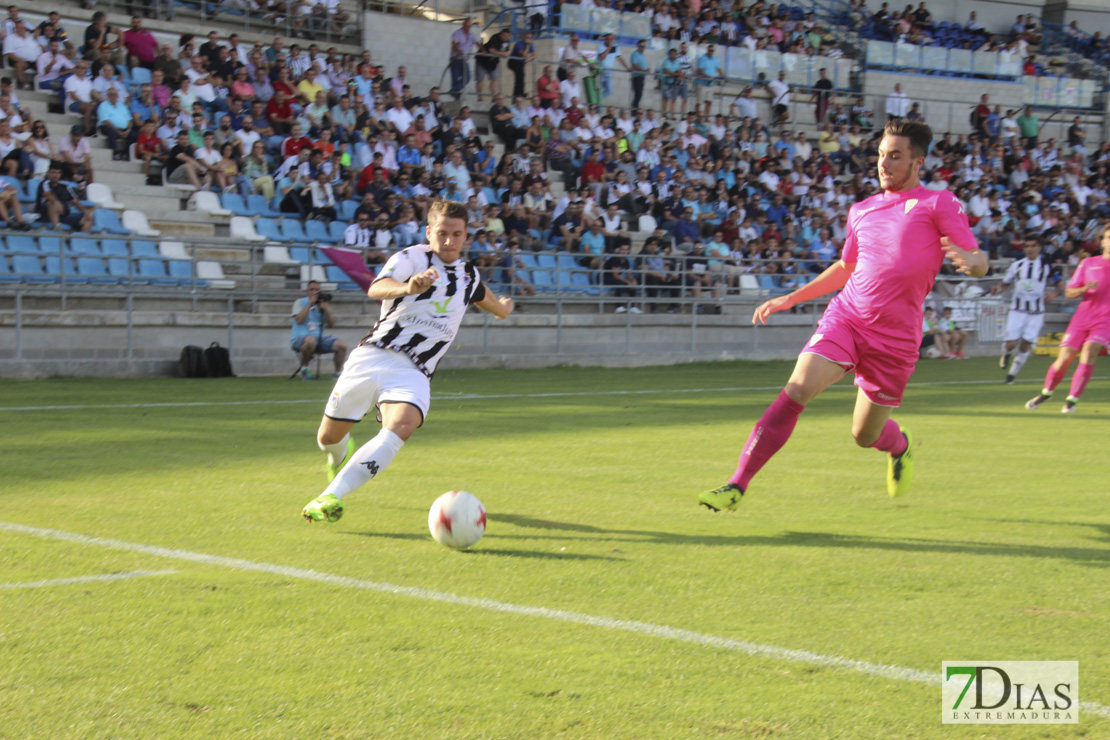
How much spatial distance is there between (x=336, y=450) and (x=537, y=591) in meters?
2.73

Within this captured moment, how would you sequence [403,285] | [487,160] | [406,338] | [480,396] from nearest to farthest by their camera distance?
1. [403,285]
2. [406,338]
3. [480,396]
4. [487,160]

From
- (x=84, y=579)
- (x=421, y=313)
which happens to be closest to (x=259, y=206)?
(x=421, y=313)

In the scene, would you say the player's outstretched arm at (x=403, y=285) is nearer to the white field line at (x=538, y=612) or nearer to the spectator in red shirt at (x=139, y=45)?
the white field line at (x=538, y=612)

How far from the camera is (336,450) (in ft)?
24.9

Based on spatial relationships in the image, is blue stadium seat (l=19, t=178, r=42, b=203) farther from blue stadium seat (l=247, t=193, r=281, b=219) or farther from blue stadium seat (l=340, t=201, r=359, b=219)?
blue stadium seat (l=340, t=201, r=359, b=219)

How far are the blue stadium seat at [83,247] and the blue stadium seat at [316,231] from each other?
402cm

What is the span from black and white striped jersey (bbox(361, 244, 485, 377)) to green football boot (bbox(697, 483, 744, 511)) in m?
1.80

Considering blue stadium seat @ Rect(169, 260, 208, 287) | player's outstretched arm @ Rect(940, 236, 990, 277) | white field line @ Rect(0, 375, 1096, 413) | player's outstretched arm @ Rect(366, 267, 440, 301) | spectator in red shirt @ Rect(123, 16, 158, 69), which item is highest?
spectator in red shirt @ Rect(123, 16, 158, 69)

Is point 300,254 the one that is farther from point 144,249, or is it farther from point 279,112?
point 279,112

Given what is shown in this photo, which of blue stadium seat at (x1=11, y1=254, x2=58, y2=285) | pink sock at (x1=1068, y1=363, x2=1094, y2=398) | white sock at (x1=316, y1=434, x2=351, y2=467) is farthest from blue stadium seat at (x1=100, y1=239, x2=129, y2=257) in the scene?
pink sock at (x1=1068, y1=363, x2=1094, y2=398)

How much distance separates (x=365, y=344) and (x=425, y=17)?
26286 mm

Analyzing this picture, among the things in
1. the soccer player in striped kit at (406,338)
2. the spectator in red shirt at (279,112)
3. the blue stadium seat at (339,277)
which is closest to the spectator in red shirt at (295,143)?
the spectator in red shirt at (279,112)

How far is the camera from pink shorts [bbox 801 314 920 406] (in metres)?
6.73

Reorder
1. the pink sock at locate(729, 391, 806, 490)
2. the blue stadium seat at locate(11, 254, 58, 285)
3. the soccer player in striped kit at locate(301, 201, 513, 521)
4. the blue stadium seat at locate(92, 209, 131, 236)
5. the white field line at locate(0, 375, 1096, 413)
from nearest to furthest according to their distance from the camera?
the pink sock at locate(729, 391, 806, 490), the soccer player in striped kit at locate(301, 201, 513, 521), the white field line at locate(0, 375, 1096, 413), the blue stadium seat at locate(11, 254, 58, 285), the blue stadium seat at locate(92, 209, 131, 236)
